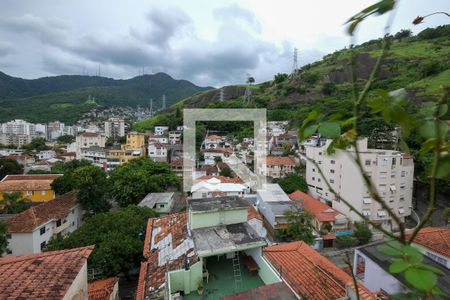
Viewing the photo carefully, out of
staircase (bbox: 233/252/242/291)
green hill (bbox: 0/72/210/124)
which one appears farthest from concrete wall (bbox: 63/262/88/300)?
green hill (bbox: 0/72/210/124)

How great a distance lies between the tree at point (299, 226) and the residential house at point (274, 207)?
39.8 inches

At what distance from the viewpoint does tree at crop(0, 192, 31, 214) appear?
58.4 feet

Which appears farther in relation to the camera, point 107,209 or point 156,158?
point 156,158

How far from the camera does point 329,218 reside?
1617 cm

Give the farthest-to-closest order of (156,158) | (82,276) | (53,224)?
(156,158), (53,224), (82,276)

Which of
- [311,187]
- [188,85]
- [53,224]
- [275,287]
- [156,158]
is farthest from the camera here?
[188,85]

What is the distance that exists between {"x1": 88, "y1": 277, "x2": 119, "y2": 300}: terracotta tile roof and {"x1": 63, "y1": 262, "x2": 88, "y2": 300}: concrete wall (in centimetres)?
394

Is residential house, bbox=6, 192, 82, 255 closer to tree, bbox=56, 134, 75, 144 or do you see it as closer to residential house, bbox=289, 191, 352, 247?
residential house, bbox=289, 191, 352, 247

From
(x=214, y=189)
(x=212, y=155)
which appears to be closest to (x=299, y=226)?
(x=214, y=189)

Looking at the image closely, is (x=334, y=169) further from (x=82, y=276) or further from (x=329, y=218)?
(x=82, y=276)

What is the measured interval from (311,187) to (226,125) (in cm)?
2550

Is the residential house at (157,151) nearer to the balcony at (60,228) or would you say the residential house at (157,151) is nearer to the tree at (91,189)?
the tree at (91,189)

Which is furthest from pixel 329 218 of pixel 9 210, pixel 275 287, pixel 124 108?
pixel 124 108

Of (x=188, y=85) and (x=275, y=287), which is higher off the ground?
(x=188, y=85)
